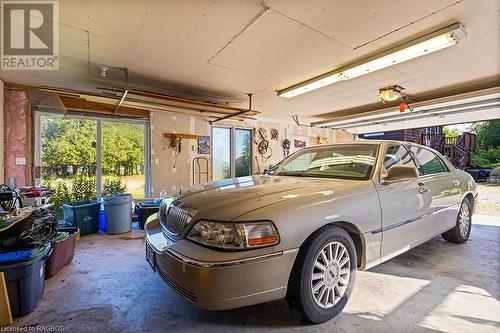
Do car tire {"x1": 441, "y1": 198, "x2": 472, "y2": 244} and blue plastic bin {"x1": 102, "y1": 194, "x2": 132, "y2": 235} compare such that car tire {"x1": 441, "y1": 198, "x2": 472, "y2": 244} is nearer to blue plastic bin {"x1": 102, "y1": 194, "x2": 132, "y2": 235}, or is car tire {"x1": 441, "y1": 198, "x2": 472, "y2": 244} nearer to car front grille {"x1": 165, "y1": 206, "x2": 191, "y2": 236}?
car front grille {"x1": 165, "y1": 206, "x2": 191, "y2": 236}

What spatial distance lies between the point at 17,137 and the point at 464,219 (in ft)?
23.1

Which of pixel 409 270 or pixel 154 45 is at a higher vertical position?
pixel 154 45

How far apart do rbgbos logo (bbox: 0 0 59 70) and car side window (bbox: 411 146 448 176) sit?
3958 millimetres

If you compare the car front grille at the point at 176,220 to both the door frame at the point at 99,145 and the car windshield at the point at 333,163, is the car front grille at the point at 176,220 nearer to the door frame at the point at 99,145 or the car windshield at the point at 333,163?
the car windshield at the point at 333,163

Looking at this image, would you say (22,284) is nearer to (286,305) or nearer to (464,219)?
(286,305)

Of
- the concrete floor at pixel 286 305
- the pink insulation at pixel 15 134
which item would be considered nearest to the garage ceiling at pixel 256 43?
the pink insulation at pixel 15 134

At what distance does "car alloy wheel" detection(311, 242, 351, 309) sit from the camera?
68.8 inches

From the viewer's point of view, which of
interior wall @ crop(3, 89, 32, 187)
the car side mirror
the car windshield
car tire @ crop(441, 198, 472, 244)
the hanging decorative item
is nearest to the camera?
the car side mirror

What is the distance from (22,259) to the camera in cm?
193

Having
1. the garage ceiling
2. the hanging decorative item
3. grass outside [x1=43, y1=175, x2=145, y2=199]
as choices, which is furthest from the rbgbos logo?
the hanging decorative item

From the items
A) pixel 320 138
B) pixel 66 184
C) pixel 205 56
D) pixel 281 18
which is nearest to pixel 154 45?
pixel 205 56

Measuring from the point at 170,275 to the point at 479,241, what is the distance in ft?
14.1

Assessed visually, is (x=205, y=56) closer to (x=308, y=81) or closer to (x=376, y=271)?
(x=308, y=81)

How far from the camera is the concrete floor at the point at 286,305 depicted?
1763 mm
